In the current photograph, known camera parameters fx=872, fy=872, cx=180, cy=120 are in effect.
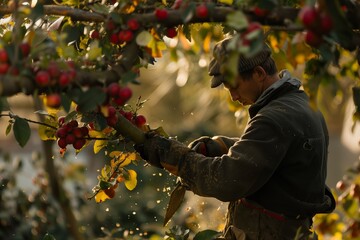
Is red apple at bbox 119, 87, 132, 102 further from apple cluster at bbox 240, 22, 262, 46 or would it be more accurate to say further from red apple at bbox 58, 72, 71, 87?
apple cluster at bbox 240, 22, 262, 46

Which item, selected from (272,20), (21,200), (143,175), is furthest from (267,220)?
(143,175)

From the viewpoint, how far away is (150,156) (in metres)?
3.74

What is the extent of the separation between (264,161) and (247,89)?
49 cm

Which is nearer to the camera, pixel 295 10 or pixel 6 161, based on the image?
pixel 295 10

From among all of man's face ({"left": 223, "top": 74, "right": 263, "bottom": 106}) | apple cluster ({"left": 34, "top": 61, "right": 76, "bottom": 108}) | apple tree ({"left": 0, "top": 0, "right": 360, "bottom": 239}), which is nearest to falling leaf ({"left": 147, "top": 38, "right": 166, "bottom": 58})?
apple tree ({"left": 0, "top": 0, "right": 360, "bottom": 239})

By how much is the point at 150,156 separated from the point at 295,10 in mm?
1192

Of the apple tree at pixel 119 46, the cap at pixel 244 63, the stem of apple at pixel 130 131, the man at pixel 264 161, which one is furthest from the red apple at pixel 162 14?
the cap at pixel 244 63

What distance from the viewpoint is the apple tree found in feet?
8.73

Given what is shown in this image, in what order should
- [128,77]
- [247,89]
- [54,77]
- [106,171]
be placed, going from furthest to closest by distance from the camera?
[106,171] < [247,89] < [128,77] < [54,77]

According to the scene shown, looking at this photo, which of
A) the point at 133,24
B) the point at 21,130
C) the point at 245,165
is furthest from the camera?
the point at 245,165

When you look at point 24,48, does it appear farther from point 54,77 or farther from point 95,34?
point 95,34

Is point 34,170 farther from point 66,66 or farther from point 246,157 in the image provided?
point 66,66

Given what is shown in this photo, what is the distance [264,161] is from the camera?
11.7 ft

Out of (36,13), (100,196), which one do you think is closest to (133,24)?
(36,13)
